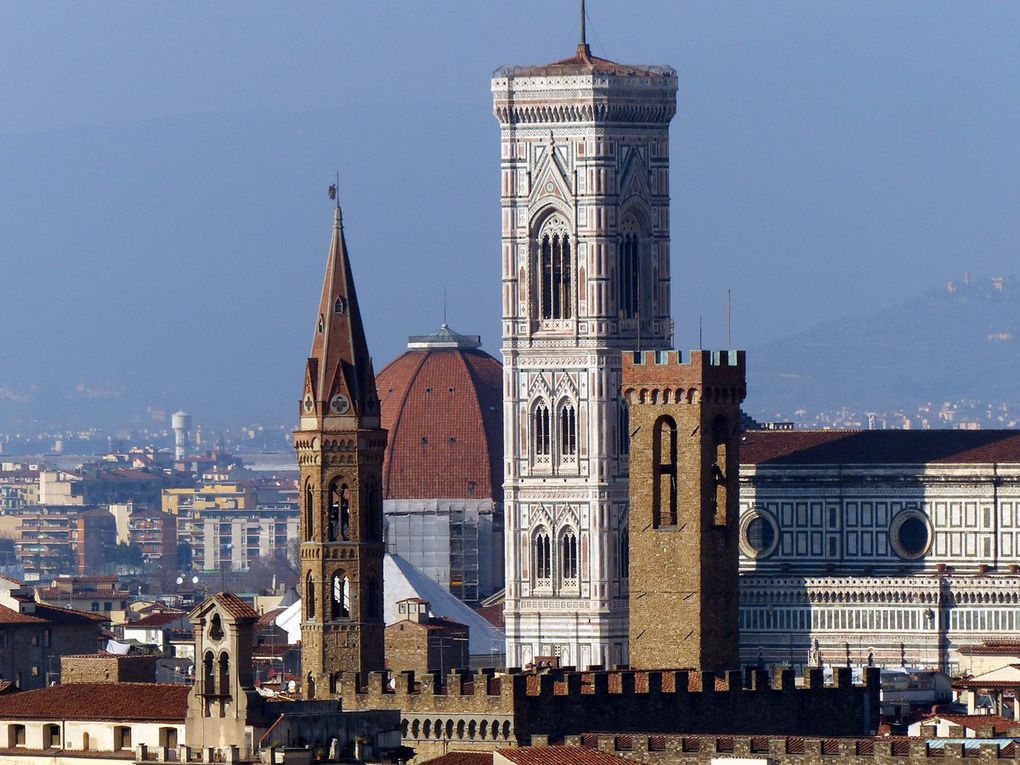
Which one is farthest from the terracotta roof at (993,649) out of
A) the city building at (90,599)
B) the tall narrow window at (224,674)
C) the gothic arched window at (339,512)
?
the tall narrow window at (224,674)

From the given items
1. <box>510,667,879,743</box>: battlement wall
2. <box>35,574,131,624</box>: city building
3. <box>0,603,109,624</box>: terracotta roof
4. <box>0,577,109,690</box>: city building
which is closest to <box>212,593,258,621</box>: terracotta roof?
<box>510,667,879,743</box>: battlement wall

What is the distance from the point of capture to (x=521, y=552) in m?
157

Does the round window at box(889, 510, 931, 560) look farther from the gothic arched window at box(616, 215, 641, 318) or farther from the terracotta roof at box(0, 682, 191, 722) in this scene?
the terracotta roof at box(0, 682, 191, 722)

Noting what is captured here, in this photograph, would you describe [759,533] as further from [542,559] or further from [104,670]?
[104,670]

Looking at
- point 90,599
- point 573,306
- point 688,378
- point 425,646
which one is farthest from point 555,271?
point 688,378

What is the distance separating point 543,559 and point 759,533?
7.10 m

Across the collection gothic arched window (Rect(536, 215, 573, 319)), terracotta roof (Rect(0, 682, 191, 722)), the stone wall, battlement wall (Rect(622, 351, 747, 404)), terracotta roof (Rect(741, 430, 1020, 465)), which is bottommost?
terracotta roof (Rect(0, 682, 191, 722))

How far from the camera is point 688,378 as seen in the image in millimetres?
110312

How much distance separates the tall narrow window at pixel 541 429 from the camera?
156875mm

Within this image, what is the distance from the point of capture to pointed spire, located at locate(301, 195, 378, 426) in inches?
4488

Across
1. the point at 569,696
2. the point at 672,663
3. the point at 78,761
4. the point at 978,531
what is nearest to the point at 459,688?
the point at 569,696

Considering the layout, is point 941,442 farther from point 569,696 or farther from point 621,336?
point 569,696

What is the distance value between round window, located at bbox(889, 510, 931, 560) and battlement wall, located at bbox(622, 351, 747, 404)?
141ft

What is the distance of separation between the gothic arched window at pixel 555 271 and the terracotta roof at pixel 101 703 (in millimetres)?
66898
